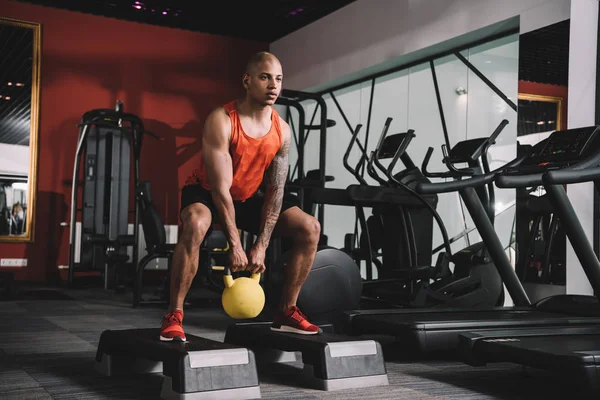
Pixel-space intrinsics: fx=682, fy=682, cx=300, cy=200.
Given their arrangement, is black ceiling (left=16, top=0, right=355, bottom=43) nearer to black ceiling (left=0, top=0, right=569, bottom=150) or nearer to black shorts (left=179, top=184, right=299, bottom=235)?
black ceiling (left=0, top=0, right=569, bottom=150)

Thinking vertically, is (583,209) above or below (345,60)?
below

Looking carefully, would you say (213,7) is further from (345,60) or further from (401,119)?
(401,119)

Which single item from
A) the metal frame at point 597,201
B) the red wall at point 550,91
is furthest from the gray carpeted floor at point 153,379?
the red wall at point 550,91

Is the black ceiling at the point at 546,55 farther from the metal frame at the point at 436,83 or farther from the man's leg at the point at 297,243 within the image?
the man's leg at the point at 297,243

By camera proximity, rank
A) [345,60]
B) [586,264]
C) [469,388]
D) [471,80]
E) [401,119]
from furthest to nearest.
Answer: [345,60] < [401,119] < [471,80] < [586,264] < [469,388]

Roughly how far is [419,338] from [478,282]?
6.01 ft

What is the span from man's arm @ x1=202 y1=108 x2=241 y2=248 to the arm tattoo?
18 centimetres

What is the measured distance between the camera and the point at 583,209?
4605 millimetres

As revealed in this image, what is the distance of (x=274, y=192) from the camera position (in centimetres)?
301

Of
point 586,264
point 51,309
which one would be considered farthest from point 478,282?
point 51,309

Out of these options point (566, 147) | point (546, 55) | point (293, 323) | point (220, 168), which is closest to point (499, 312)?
point (566, 147)

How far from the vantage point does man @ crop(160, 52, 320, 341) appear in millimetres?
2754

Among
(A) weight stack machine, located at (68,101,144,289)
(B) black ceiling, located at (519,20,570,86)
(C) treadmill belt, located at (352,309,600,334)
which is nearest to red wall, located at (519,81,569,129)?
(B) black ceiling, located at (519,20,570,86)

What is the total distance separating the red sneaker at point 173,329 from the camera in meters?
2.68
